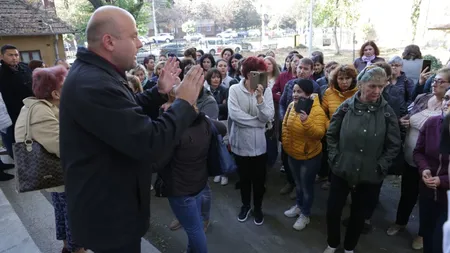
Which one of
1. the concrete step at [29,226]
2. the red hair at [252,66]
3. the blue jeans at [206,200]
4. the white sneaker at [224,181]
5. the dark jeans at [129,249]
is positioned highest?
the red hair at [252,66]

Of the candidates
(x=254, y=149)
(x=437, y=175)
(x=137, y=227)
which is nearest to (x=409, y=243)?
(x=437, y=175)

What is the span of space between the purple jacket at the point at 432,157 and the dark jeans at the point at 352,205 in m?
0.43

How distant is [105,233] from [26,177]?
1161 millimetres

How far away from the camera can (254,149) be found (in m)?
3.36

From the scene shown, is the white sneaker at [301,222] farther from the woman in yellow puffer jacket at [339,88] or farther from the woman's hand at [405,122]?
the woman's hand at [405,122]

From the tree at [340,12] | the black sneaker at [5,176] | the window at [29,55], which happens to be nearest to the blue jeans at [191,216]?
the black sneaker at [5,176]

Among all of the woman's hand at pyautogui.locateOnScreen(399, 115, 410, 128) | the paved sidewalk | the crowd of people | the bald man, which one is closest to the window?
the crowd of people

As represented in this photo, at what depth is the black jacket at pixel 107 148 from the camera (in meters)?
1.37

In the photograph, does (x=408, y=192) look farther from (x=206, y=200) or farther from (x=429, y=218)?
(x=206, y=200)

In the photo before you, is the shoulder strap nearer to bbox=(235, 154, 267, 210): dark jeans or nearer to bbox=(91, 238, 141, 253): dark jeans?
bbox=(91, 238, 141, 253): dark jeans

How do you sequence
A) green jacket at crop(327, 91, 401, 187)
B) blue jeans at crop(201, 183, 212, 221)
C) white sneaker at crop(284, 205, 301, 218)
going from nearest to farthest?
green jacket at crop(327, 91, 401, 187)
blue jeans at crop(201, 183, 212, 221)
white sneaker at crop(284, 205, 301, 218)

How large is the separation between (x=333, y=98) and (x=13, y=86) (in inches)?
191

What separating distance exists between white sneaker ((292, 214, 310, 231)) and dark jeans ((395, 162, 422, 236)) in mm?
971

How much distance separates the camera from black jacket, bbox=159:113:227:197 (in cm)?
248
